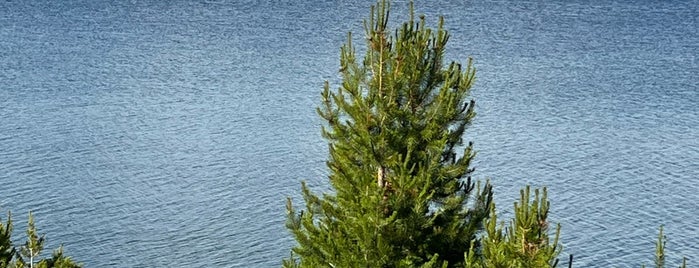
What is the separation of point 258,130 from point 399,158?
3474cm

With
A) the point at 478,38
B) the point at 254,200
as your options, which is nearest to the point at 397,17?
the point at 478,38

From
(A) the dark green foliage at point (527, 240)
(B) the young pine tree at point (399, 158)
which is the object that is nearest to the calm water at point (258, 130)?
(B) the young pine tree at point (399, 158)

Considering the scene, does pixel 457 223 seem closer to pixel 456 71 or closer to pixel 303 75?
pixel 456 71

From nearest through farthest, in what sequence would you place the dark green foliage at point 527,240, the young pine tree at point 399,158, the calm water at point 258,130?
the dark green foliage at point 527,240
the young pine tree at point 399,158
the calm water at point 258,130

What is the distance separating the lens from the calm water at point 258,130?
41.6 meters

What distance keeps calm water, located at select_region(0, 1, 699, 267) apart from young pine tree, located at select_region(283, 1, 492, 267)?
19.5m

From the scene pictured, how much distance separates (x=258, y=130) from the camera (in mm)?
53156

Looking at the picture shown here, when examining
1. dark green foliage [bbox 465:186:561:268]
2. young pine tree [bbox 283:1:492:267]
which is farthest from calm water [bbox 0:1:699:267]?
dark green foliage [bbox 465:186:561:268]

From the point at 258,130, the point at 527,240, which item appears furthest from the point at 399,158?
the point at 258,130

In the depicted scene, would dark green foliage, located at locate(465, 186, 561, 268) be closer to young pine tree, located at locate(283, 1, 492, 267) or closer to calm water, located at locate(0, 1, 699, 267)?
young pine tree, located at locate(283, 1, 492, 267)

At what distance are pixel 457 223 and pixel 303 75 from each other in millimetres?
45528

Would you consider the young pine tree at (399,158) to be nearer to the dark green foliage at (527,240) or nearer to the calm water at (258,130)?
the dark green foliage at (527,240)

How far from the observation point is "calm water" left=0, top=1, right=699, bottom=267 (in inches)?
1638

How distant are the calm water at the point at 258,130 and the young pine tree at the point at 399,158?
19.5 m
